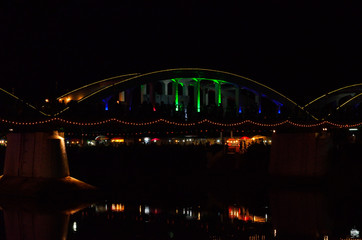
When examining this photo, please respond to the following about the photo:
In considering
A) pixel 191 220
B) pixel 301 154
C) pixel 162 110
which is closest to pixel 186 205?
pixel 191 220

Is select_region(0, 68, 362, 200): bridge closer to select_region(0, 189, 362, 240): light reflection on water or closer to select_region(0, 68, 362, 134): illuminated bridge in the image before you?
select_region(0, 68, 362, 134): illuminated bridge

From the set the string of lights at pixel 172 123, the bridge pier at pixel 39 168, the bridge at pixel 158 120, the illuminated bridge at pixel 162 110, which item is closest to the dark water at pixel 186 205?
the bridge pier at pixel 39 168

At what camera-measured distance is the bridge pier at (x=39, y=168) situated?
37375 mm

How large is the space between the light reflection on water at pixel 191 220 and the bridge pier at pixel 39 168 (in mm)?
2063

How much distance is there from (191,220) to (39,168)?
12807 mm

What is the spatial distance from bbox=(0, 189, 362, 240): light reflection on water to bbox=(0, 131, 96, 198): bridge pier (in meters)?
2.06

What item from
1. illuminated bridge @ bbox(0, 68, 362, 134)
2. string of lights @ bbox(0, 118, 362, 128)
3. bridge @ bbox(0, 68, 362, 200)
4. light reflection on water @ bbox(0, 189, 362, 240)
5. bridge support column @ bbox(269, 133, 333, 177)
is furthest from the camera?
bridge support column @ bbox(269, 133, 333, 177)

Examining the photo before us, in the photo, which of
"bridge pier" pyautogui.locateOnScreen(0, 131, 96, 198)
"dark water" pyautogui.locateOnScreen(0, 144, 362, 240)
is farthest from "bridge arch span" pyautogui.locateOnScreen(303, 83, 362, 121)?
"bridge pier" pyautogui.locateOnScreen(0, 131, 96, 198)

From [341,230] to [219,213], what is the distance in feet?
25.7

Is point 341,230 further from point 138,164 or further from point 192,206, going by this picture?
point 138,164

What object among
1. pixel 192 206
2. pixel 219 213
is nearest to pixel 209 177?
pixel 192 206

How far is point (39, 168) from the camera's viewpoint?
123ft

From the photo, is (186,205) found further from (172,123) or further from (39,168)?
(39,168)

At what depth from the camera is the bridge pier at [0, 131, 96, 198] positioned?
37375 mm
